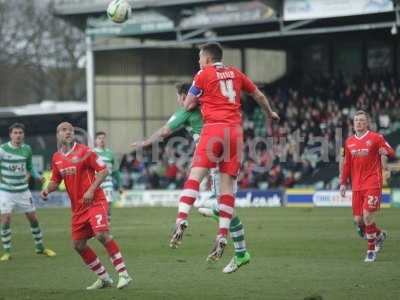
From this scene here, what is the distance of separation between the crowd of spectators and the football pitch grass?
457 inches

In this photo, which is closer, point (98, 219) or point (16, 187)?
Result: point (98, 219)

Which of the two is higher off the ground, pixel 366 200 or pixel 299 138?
pixel 366 200

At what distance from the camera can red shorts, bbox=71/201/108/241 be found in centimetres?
1321

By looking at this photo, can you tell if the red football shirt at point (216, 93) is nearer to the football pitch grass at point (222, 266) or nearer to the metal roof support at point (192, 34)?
the football pitch grass at point (222, 266)

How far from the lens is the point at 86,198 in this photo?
1320 cm

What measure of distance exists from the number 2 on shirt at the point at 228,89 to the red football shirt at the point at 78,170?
6.42 ft

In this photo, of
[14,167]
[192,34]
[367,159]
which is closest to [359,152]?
[367,159]

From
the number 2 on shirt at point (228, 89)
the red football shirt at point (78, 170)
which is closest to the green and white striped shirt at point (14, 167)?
the red football shirt at point (78, 170)

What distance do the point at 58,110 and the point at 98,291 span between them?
33.7 meters

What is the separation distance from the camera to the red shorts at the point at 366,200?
56.0 ft

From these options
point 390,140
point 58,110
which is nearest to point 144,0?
point 58,110

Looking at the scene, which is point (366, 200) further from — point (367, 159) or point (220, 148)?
point (220, 148)

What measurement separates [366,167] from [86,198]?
6104 millimetres

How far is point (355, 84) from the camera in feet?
146
